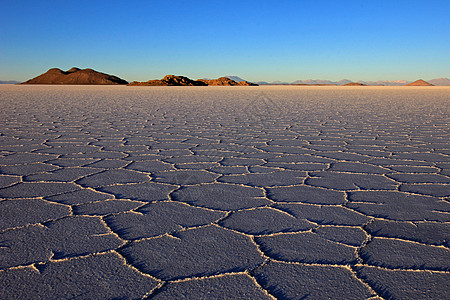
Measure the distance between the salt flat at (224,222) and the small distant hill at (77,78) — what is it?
224 ft

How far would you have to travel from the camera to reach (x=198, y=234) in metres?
1.41

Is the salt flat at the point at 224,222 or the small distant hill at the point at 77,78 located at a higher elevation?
the salt flat at the point at 224,222

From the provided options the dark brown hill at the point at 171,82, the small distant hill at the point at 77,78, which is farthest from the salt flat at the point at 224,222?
the small distant hill at the point at 77,78

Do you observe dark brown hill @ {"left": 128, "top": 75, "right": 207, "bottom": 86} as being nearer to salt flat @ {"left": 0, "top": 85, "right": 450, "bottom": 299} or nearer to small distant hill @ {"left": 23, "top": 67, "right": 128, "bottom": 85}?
small distant hill @ {"left": 23, "top": 67, "right": 128, "bottom": 85}

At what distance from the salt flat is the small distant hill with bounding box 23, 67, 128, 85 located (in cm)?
6829

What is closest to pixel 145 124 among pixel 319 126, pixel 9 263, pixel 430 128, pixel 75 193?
pixel 319 126

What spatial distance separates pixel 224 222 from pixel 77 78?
75.1m

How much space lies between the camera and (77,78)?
70438 millimetres

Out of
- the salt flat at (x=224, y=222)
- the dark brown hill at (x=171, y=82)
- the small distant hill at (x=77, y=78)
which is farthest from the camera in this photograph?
the small distant hill at (x=77, y=78)

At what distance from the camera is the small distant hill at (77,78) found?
68812 millimetres

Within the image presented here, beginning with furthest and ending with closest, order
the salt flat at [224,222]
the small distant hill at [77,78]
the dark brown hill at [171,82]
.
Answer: the small distant hill at [77,78], the dark brown hill at [171,82], the salt flat at [224,222]

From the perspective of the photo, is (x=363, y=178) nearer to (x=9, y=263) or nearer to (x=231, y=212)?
(x=231, y=212)

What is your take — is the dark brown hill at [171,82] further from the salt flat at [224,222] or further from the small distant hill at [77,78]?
the salt flat at [224,222]

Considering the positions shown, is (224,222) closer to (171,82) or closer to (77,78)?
(171,82)
